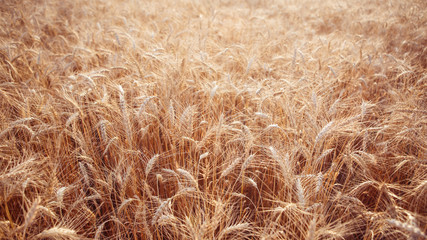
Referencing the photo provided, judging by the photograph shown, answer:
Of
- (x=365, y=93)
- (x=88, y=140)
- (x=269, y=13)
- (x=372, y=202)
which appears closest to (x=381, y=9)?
(x=269, y=13)

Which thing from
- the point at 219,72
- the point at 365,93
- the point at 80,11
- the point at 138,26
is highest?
the point at 80,11

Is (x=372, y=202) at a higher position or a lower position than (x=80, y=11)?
lower

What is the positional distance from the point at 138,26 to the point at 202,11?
1.98 m

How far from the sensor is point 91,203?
1.11m

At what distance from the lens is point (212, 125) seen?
4.58 ft

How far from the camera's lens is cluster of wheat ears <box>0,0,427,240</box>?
896mm

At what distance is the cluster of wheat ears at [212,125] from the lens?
2.94ft

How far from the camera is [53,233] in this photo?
26.2 inches

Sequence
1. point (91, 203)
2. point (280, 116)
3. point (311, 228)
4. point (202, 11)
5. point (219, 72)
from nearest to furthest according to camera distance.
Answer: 1. point (311, 228)
2. point (91, 203)
3. point (280, 116)
4. point (219, 72)
5. point (202, 11)

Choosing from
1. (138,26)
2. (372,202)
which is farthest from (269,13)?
(372,202)

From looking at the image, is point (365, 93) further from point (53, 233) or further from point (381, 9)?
point (381, 9)

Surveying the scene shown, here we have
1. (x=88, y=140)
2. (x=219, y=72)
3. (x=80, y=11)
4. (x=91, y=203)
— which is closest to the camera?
(x=91, y=203)

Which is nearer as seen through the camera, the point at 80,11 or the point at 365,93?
the point at 365,93

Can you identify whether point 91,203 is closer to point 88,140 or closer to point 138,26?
point 88,140
